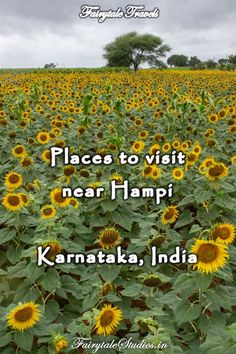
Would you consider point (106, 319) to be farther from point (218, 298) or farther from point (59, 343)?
point (218, 298)

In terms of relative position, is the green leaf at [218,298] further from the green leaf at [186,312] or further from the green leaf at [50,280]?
the green leaf at [50,280]

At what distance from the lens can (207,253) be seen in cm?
248

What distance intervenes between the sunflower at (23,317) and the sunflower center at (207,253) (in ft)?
3.15

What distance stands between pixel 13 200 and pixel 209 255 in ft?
6.34

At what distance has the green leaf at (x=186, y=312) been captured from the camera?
2.65 meters

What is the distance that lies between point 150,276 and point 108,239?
1.57 ft

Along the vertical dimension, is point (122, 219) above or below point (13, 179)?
below

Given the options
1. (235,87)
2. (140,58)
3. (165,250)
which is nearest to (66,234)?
(165,250)

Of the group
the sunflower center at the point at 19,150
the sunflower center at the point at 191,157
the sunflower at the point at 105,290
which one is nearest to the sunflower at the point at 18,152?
the sunflower center at the point at 19,150

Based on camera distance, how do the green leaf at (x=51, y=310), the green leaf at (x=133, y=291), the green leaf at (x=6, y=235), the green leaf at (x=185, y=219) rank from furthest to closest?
the green leaf at (x=185, y=219)
the green leaf at (x=6, y=235)
the green leaf at (x=51, y=310)
the green leaf at (x=133, y=291)

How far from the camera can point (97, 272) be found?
11.5 ft

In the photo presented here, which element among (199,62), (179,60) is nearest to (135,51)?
(199,62)

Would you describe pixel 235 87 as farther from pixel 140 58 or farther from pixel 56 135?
pixel 140 58

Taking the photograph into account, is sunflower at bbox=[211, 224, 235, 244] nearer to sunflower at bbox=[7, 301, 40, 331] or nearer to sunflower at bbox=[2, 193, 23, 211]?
sunflower at bbox=[7, 301, 40, 331]
